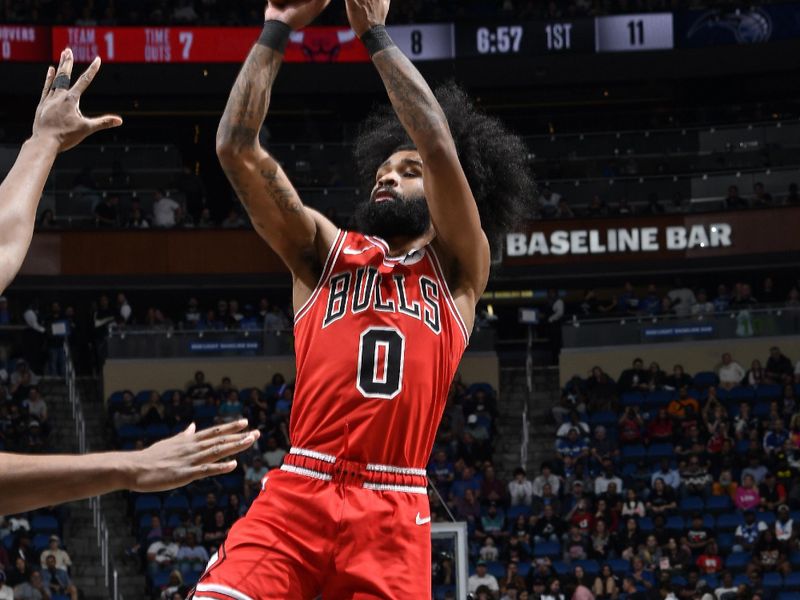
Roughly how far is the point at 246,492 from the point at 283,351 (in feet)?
17.0

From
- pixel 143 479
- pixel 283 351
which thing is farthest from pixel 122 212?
pixel 143 479

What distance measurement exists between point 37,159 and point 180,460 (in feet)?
3.41

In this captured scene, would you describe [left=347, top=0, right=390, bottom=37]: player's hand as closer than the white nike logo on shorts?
Yes

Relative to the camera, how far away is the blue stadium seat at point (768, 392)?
22.2 metres

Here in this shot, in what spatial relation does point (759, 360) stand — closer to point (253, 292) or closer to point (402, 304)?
point (253, 292)

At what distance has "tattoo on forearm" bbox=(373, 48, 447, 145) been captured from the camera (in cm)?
545

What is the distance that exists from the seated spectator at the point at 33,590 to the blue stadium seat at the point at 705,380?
11532 mm

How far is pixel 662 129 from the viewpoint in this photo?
28609 millimetres

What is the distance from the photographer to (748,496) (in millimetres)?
19312

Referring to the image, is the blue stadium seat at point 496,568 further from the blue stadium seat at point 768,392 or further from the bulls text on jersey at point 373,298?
the bulls text on jersey at point 373,298

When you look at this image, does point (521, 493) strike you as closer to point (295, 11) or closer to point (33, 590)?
point (33, 590)

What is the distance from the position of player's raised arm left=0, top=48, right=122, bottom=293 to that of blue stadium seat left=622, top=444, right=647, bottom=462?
1748cm

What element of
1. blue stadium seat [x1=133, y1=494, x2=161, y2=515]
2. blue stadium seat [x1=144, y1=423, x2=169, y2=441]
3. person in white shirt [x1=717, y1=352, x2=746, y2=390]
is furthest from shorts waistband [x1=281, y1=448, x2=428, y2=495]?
person in white shirt [x1=717, y1=352, x2=746, y2=390]

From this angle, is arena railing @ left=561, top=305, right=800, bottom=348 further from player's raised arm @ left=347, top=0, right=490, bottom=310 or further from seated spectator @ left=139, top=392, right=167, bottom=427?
player's raised arm @ left=347, top=0, right=490, bottom=310
